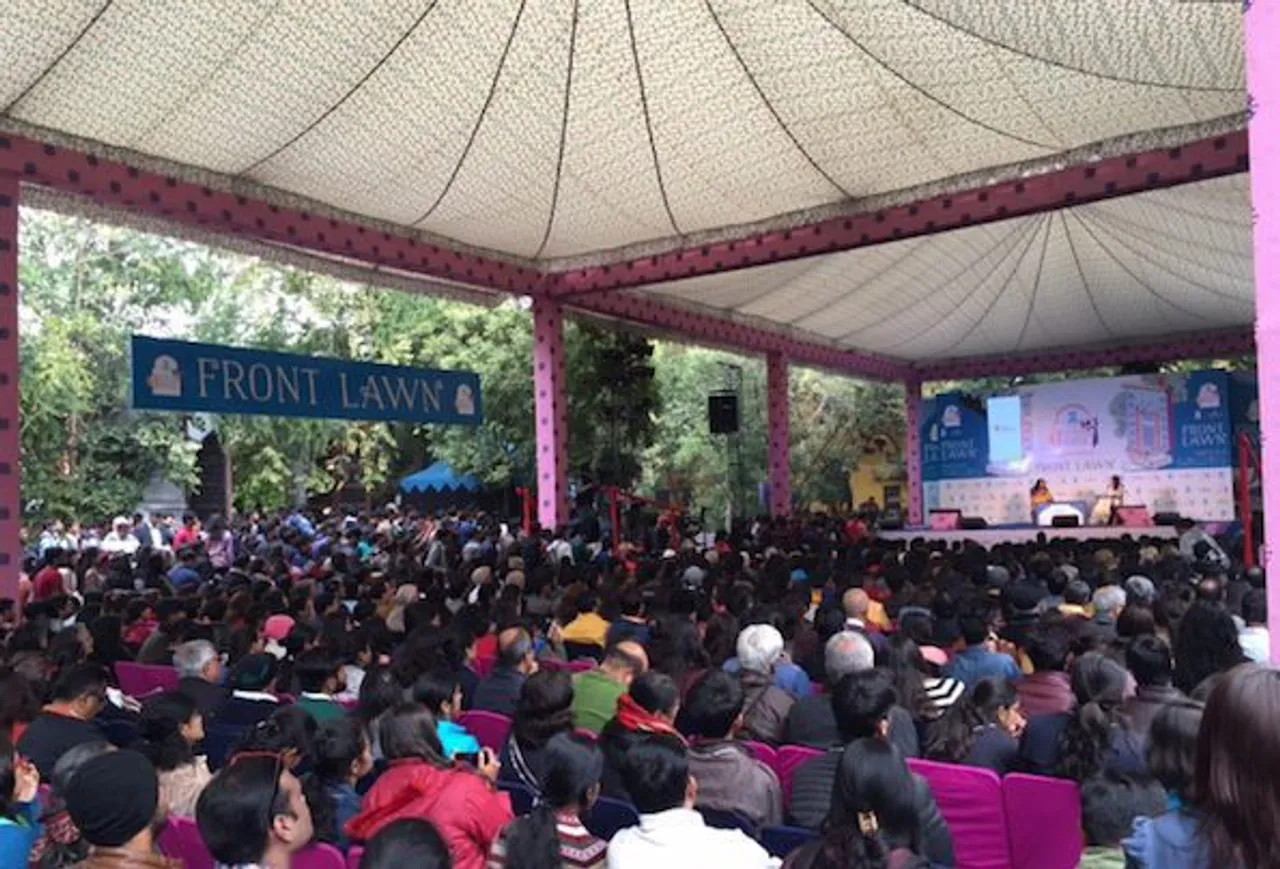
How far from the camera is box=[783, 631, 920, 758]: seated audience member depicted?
10.7ft

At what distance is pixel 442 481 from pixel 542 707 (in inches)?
727

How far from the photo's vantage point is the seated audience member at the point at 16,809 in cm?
244

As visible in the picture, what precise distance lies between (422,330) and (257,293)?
3.75 metres

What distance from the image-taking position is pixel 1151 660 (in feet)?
11.1

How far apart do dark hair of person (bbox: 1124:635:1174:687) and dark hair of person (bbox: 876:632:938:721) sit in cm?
78

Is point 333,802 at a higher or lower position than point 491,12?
lower

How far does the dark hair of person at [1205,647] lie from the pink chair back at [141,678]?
4.33m

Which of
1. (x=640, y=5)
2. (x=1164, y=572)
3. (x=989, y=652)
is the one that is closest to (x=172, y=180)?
(x=640, y=5)

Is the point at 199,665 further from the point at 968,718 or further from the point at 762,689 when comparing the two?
the point at 968,718

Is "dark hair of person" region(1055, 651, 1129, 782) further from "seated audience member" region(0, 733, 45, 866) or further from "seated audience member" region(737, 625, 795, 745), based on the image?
"seated audience member" region(0, 733, 45, 866)

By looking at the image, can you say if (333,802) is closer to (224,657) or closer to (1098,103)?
(224,657)

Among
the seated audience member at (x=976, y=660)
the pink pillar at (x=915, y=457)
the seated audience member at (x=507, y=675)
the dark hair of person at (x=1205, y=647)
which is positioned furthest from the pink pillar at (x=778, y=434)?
the dark hair of person at (x=1205, y=647)

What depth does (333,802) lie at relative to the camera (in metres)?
2.82

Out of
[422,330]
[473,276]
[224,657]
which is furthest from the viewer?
[422,330]
